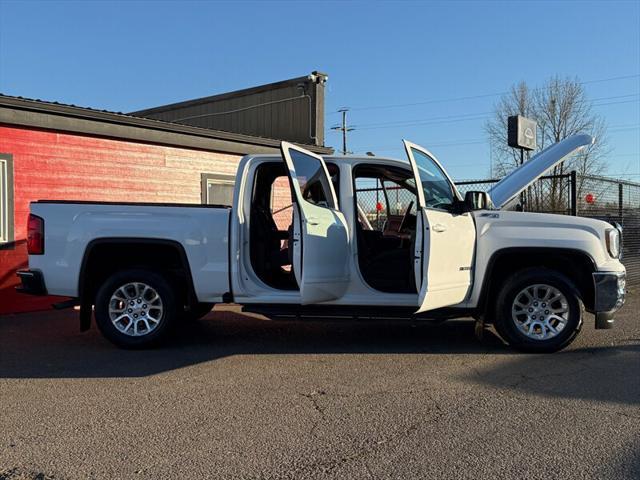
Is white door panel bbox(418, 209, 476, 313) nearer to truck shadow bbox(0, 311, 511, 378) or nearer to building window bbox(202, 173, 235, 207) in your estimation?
truck shadow bbox(0, 311, 511, 378)

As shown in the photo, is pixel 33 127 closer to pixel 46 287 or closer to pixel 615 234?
pixel 46 287

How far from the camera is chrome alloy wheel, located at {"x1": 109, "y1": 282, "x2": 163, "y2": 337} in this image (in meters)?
6.33

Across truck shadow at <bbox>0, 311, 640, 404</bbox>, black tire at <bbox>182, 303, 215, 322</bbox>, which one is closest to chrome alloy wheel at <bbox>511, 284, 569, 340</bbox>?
truck shadow at <bbox>0, 311, 640, 404</bbox>

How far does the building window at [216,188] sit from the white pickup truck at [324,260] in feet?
15.9

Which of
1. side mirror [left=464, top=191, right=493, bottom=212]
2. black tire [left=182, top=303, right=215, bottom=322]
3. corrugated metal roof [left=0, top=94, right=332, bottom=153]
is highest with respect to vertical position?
corrugated metal roof [left=0, top=94, right=332, bottom=153]

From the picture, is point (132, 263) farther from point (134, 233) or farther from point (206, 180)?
point (206, 180)

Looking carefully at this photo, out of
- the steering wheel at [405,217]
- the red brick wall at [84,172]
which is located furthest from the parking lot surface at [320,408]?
the red brick wall at [84,172]

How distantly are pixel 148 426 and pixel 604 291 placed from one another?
181 inches

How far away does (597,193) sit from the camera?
36.0ft

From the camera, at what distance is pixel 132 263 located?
6.62 metres

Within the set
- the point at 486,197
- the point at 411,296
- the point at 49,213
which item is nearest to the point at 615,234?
the point at 486,197

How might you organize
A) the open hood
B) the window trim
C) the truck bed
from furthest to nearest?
the window trim, the open hood, the truck bed

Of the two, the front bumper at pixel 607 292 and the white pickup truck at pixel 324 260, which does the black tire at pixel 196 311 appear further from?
the front bumper at pixel 607 292

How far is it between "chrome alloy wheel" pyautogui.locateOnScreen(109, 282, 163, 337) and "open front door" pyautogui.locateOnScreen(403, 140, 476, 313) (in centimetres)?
289
